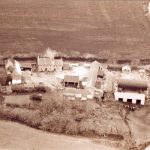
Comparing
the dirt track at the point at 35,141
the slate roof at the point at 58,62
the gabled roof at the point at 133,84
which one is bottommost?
the dirt track at the point at 35,141

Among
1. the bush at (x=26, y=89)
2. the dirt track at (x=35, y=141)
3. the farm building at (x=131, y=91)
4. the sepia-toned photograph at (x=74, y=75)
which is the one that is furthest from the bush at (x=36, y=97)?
the farm building at (x=131, y=91)

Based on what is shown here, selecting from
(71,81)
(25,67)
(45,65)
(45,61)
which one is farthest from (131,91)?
(25,67)

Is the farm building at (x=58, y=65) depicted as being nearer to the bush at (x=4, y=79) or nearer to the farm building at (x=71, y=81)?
the farm building at (x=71, y=81)

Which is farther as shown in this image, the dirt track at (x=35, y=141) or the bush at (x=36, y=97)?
the bush at (x=36, y=97)

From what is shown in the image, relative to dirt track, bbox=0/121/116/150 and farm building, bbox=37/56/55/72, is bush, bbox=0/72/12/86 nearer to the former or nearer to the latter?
farm building, bbox=37/56/55/72

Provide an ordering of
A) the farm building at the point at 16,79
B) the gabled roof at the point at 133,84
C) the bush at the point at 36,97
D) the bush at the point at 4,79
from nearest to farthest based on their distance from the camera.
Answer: the bush at the point at 36,97, the gabled roof at the point at 133,84, the farm building at the point at 16,79, the bush at the point at 4,79

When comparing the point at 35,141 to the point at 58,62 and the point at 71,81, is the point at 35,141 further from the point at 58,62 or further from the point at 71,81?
the point at 58,62

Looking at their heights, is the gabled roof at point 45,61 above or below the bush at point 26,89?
above
